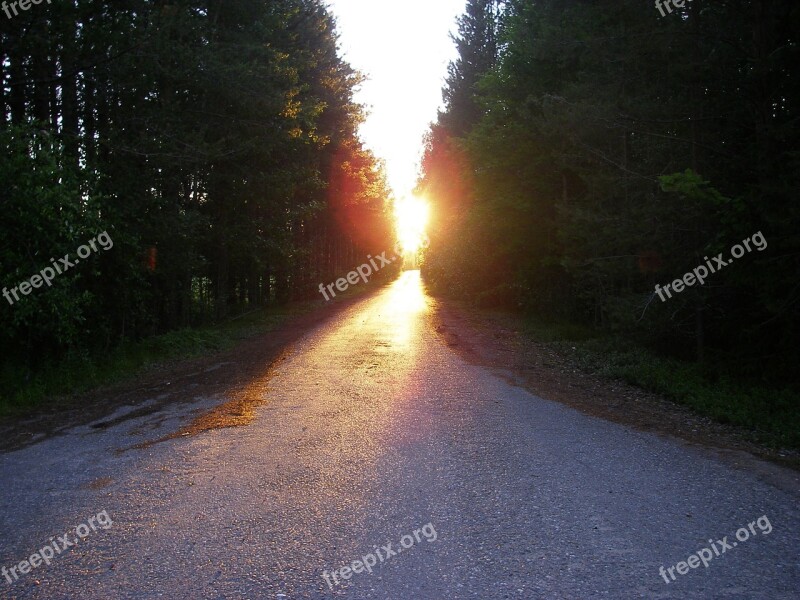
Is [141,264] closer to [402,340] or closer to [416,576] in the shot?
[402,340]

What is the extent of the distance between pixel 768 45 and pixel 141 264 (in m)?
13.7

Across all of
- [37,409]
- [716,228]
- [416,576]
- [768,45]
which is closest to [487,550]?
[416,576]

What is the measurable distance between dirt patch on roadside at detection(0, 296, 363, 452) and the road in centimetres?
39

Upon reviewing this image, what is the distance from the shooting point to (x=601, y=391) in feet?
33.7

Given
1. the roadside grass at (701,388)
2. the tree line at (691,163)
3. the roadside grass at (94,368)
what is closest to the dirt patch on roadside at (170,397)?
the roadside grass at (94,368)

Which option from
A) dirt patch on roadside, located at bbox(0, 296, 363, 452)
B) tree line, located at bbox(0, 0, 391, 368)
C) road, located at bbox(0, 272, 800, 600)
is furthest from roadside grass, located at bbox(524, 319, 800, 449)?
tree line, located at bbox(0, 0, 391, 368)

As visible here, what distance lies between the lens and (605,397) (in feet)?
32.0

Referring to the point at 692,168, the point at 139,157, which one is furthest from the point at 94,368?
the point at 692,168

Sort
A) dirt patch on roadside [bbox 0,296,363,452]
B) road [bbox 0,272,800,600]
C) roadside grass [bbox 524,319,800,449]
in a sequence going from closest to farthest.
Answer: road [bbox 0,272,800,600], roadside grass [bbox 524,319,800,449], dirt patch on roadside [bbox 0,296,363,452]

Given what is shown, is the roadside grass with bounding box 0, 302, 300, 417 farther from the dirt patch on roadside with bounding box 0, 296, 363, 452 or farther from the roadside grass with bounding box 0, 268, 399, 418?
the dirt patch on roadside with bounding box 0, 296, 363, 452

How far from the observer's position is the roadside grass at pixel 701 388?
779 centimetres

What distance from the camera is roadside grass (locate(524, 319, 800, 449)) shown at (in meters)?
7.79

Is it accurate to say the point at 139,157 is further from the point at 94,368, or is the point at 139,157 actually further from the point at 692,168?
the point at 692,168

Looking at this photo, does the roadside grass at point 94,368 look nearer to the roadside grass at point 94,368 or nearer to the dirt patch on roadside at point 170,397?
the roadside grass at point 94,368
